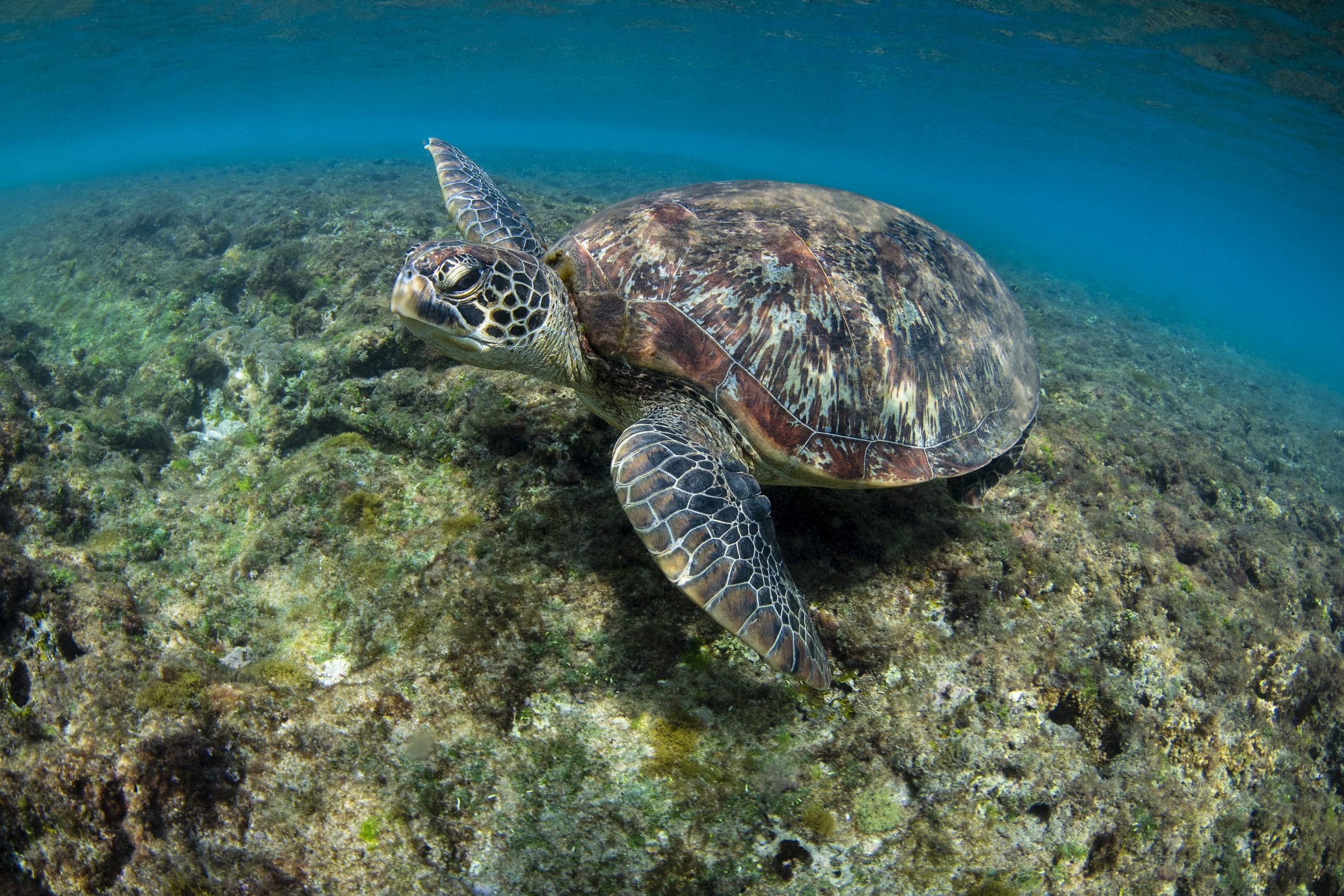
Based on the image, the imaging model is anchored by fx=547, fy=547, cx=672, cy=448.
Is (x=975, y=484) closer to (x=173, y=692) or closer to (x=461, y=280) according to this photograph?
(x=461, y=280)

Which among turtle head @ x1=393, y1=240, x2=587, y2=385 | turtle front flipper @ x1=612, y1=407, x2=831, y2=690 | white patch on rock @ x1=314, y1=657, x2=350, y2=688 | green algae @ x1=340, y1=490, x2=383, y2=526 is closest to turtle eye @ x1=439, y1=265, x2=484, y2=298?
turtle head @ x1=393, y1=240, x2=587, y2=385

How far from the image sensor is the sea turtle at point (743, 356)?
187 centimetres

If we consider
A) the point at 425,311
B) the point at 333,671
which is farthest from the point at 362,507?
the point at 425,311

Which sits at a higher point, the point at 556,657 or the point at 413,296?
the point at 413,296

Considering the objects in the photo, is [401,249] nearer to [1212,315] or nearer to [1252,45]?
[1252,45]

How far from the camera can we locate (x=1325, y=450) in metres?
9.12

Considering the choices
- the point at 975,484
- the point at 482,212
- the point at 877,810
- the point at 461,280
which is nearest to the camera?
the point at 877,810

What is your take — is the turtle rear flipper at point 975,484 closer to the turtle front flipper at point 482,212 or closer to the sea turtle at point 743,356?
the sea turtle at point 743,356

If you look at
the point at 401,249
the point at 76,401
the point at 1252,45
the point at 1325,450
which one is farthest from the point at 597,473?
the point at 1252,45

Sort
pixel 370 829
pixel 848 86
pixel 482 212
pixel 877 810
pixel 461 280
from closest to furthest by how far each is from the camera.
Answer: pixel 370 829 → pixel 877 810 → pixel 461 280 → pixel 482 212 → pixel 848 86

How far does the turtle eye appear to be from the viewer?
2.06 m

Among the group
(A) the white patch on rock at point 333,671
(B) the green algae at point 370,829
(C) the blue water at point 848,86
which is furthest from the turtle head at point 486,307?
(C) the blue water at point 848,86

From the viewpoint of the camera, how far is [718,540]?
1799 millimetres

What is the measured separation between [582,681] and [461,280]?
156 cm
